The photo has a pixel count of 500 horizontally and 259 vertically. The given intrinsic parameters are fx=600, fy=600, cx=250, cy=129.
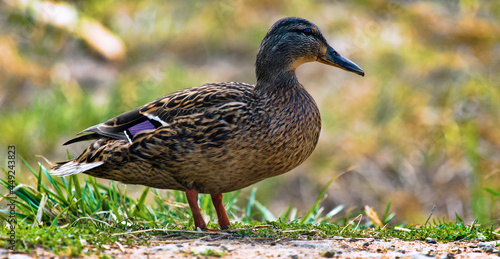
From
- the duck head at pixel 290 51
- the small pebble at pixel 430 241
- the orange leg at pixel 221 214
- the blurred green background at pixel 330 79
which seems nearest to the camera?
the small pebble at pixel 430 241

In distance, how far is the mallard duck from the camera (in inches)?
157

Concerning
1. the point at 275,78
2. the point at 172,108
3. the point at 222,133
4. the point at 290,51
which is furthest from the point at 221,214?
the point at 290,51

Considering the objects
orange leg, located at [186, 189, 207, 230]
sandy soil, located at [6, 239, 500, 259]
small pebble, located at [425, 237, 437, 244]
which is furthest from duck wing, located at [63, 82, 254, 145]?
small pebble, located at [425, 237, 437, 244]

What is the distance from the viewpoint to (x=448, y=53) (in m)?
9.52

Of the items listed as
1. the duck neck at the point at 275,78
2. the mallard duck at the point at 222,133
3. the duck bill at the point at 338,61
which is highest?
the duck bill at the point at 338,61

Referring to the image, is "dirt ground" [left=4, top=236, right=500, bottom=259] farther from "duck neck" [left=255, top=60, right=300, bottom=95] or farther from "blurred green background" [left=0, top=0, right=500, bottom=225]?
"blurred green background" [left=0, top=0, right=500, bottom=225]

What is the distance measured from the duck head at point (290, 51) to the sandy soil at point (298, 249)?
4.11 feet

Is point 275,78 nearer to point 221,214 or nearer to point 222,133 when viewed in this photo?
point 222,133

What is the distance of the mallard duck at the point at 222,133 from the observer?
3986 mm

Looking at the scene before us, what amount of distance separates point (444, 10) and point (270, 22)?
3.04 metres

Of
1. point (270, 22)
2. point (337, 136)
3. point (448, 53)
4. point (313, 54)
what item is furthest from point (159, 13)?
point (313, 54)

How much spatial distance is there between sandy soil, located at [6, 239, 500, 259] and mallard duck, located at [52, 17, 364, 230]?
47cm

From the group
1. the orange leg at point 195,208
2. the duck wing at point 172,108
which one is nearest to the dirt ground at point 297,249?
the orange leg at point 195,208

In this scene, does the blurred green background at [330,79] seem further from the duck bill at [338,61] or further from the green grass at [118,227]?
the duck bill at [338,61]
